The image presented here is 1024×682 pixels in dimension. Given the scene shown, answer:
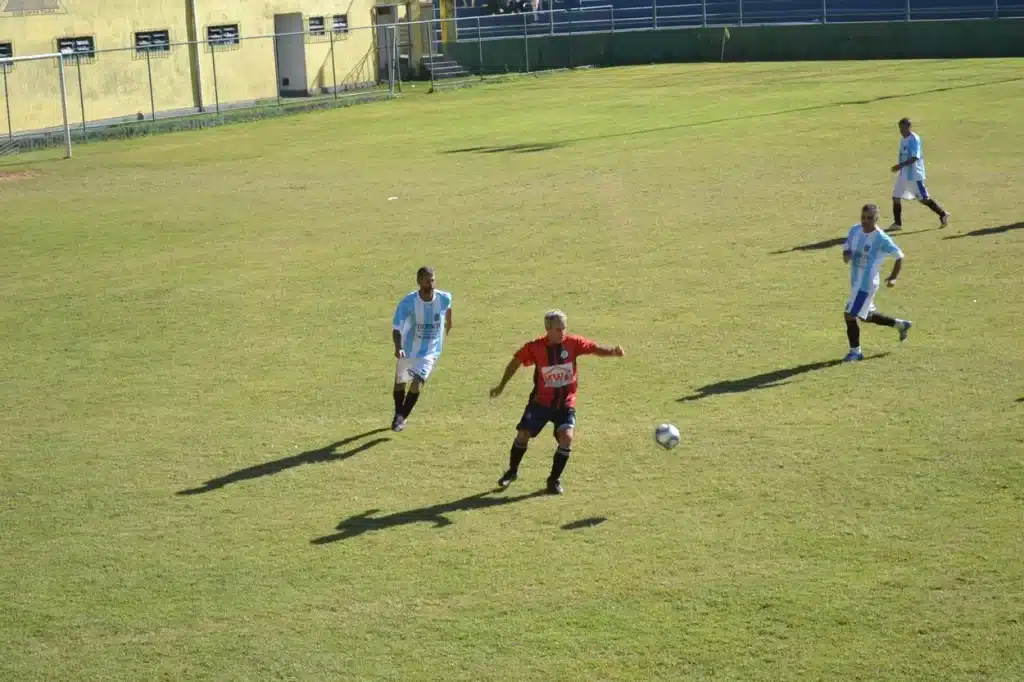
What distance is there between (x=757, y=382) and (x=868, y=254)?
7.22ft

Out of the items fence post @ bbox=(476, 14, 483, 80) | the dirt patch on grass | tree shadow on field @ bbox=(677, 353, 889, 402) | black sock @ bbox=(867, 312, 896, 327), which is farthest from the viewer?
fence post @ bbox=(476, 14, 483, 80)

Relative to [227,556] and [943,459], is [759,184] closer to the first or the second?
[943,459]

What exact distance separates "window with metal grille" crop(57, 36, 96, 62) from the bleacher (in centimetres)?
1711

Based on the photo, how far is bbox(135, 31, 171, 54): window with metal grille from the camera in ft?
149

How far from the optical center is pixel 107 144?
40281 millimetres

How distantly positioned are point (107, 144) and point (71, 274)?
1872cm

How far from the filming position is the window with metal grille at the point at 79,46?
141 feet

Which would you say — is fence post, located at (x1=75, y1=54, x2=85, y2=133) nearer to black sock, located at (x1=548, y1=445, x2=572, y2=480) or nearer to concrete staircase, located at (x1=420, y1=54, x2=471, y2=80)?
concrete staircase, located at (x1=420, y1=54, x2=471, y2=80)

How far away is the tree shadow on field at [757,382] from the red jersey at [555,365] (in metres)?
2.89

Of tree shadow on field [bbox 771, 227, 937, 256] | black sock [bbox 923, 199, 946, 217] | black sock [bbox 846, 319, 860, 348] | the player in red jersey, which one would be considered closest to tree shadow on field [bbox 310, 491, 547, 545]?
the player in red jersey

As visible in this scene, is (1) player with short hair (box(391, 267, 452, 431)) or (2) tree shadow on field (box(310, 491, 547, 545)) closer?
(2) tree shadow on field (box(310, 491, 547, 545))

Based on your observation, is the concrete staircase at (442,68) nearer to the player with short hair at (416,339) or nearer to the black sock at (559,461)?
the player with short hair at (416,339)

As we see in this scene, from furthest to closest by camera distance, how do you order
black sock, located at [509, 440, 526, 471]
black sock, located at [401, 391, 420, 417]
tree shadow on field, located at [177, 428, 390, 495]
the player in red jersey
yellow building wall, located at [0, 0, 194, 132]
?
yellow building wall, located at [0, 0, 194, 132], black sock, located at [401, 391, 420, 417], tree shadow on field, located at [177, 428, 390, 495], black sock, located at [509, 440, 526, 471], the player in red jersey

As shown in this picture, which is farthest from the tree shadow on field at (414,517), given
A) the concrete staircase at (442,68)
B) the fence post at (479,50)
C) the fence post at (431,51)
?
the concrete staircase at (442,68)
